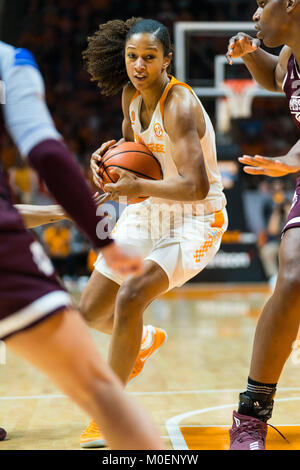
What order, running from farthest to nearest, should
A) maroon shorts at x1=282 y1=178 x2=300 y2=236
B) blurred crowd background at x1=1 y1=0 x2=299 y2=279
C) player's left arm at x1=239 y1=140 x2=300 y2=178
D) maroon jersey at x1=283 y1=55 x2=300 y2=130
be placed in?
1. blurred crowd background at x1=1 y1=0 x2=299 y2=279
2. maroon jersey at x1=283 y1=55 x2=300 y2=130
3. maroon shorts at x1=282 y1=178 x2=300 y2=236
4. player's left arm at x1=239 y1=140 x2=300 y2=178

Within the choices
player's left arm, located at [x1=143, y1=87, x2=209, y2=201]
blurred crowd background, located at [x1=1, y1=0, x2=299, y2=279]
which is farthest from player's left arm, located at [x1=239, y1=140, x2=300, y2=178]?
blurred crowd background, located at [x1=1, y1=0, x2=299, y2=279]

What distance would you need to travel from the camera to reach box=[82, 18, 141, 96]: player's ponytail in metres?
3.78

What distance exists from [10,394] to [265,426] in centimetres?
204

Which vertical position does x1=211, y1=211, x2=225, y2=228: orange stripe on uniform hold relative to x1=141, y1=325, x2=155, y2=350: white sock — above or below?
above

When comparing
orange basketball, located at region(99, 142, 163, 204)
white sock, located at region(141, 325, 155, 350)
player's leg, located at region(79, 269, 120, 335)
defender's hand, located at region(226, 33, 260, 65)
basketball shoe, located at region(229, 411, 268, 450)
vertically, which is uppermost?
defender's hand, located at region(226, 33, 260, 65)

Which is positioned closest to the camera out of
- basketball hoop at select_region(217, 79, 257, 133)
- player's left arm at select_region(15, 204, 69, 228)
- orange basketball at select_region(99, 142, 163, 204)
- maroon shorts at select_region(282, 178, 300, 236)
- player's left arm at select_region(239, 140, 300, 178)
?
player's left arm at select_region(239, 140, 300, 178)

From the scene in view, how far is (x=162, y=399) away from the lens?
4238 millimetres

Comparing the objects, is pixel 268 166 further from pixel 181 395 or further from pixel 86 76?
pixel 86 76

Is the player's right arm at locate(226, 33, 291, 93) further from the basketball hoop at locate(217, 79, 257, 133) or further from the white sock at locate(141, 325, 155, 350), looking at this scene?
the basketball hoop at locate(217, 79, 257, 133)

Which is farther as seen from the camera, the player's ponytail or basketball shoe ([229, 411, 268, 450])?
the player's ponytail

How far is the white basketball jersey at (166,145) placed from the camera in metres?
3.49

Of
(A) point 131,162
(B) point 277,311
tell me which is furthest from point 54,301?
(A) point 131,162

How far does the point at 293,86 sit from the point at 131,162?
37.3 inches

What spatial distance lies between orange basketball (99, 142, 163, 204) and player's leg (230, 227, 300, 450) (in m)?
0.85
